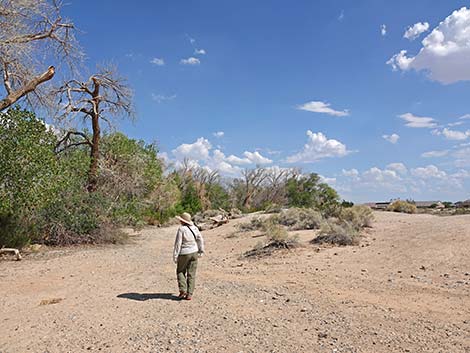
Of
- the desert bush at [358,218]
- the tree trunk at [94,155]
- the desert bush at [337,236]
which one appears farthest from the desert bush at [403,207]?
the tree trunk at [94,155]

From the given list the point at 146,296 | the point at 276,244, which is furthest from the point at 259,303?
the point at 276,244

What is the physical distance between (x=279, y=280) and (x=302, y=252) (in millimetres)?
3789

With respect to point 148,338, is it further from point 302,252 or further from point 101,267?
point 302,252

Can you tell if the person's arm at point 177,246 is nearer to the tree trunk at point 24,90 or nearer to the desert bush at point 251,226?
the tree trunk at point 24,90

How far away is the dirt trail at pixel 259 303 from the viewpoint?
5555 millimetres

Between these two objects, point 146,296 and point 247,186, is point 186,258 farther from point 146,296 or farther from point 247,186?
point 247,186

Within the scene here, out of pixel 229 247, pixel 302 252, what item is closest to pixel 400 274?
pixel 302 252

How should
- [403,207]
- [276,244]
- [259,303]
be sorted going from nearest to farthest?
[259,303], [276,244], [403,207]

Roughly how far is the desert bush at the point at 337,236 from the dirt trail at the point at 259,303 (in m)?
0.68

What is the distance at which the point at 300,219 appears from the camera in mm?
19594

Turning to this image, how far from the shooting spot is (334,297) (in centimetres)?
784

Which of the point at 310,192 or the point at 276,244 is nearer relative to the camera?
the point at 276,244

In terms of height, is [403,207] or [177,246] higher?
[403,207]

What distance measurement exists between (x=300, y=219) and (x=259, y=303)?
41.1 ft
